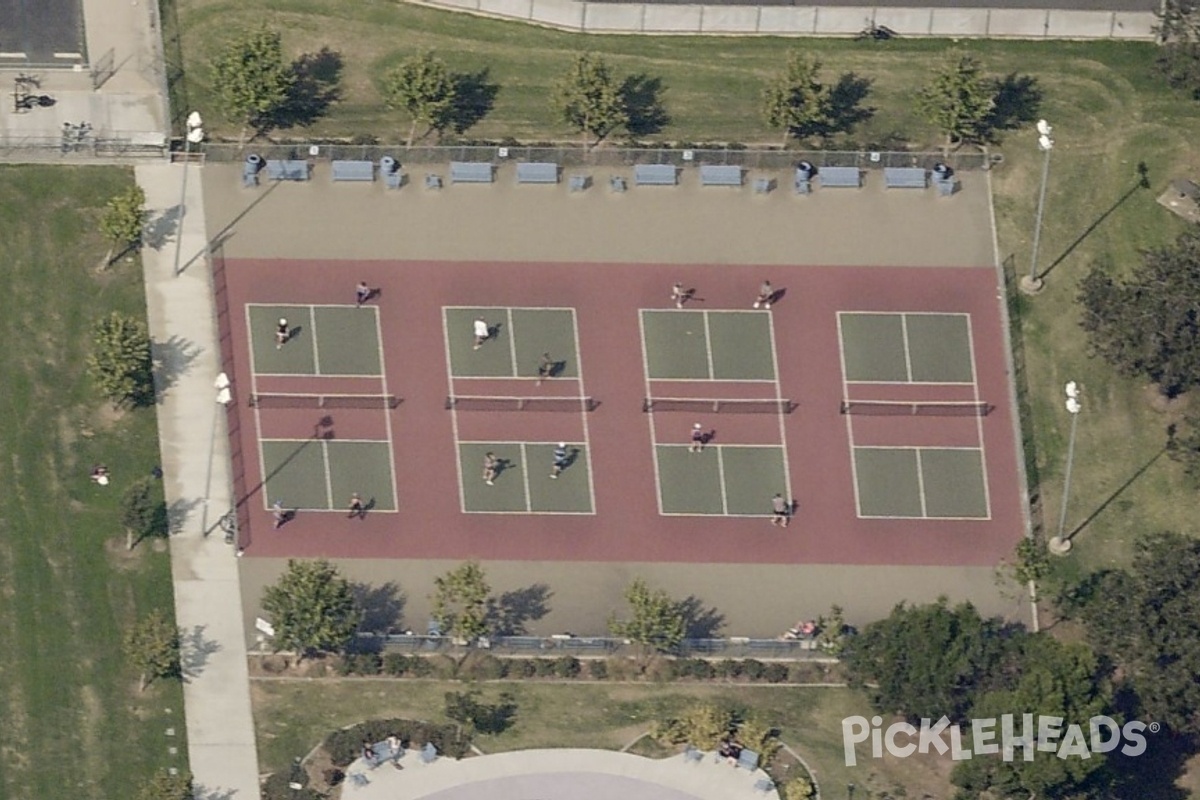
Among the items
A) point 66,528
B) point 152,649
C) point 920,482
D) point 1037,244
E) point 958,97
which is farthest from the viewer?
point 1037,244

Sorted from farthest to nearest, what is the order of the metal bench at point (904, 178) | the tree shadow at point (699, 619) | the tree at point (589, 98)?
the metal bench at point (904, 178)
the tree at point (589, 98)
the tree shadow at point (699, 619)

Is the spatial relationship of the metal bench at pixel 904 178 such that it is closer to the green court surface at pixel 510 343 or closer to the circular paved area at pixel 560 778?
the green court surface at pixel 510 343

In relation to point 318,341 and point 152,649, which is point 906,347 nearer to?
point 318,341

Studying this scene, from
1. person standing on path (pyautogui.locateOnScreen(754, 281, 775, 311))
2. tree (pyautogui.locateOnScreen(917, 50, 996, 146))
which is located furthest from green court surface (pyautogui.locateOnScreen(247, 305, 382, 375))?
tree (pyautogui.locateOnScreen(917, 50, 996, 146))

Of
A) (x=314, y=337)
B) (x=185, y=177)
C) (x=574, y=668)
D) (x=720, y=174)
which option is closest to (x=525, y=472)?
(x=574, y=668)

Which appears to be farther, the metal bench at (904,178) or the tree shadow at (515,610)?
the metal bench at (904,178)

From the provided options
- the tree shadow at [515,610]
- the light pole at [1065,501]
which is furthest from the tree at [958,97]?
the tree shadow at [515,610]
